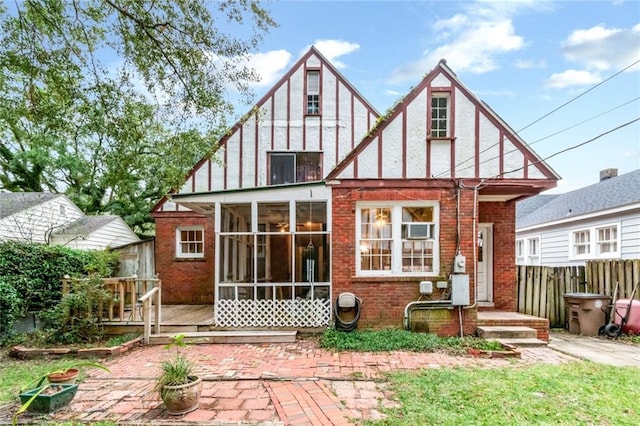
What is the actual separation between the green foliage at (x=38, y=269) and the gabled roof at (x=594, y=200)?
15.3 metres

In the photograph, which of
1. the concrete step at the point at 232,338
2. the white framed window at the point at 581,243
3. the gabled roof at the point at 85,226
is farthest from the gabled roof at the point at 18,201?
the white framed window at the point at 581,243

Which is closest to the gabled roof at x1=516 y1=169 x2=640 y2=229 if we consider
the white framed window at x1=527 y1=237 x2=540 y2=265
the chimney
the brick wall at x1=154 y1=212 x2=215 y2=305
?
the white framed window at x1=527 y1=237 x2=540 y2=265

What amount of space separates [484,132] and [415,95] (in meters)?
1.81

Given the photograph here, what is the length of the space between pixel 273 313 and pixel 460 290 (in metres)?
4.27

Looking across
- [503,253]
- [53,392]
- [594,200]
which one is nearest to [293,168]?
[503,253]

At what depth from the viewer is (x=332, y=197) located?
26.9ft

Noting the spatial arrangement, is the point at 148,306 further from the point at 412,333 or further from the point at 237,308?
the point at 412,333

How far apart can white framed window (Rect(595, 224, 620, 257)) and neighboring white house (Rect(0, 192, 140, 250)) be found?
1822cm

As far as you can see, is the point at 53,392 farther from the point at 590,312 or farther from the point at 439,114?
the point at 590,312

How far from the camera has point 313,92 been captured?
11414 mm

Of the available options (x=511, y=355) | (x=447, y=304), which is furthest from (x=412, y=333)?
(x=511, y=355)

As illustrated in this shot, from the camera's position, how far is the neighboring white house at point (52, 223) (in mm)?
12205

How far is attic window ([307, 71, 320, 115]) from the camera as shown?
37.4 feet

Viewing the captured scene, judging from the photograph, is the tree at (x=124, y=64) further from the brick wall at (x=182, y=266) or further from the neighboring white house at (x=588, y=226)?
the neighboring white house at (x=588, y=226)
